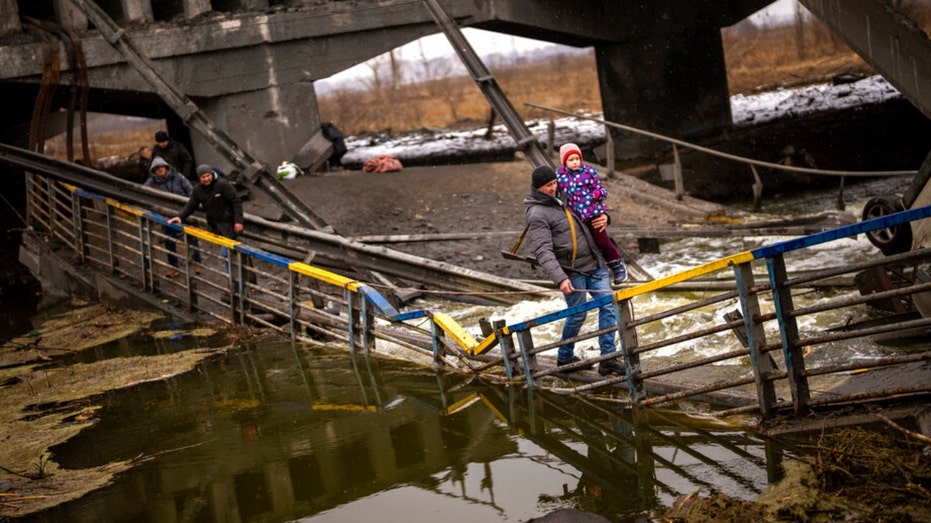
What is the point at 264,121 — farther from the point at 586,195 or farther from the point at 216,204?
the point at 586,195

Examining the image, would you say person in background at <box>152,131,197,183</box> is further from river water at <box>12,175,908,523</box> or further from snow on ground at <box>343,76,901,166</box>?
snow on ground at <box>343,76,901,166</box>

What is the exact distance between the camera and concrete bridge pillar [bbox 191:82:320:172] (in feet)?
72.0

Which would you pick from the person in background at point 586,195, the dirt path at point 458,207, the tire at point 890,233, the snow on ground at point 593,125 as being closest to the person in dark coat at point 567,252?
the person in background at point 586,195

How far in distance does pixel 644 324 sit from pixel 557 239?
82.5 inches

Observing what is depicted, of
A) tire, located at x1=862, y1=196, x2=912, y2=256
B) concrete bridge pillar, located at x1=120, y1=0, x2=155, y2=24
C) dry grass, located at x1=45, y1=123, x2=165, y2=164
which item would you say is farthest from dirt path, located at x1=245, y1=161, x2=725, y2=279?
dry grass, located at x1=45, y1=123, x2=165, y2=164

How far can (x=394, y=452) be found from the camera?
7.29 m

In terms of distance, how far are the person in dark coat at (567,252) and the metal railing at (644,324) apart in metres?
0.25

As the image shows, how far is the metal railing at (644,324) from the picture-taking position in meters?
6.14

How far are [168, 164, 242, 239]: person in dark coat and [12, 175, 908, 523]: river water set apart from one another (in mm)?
4318

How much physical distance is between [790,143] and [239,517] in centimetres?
2321

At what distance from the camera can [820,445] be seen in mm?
5707

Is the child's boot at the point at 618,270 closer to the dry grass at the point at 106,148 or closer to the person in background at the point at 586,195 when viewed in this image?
the person in background at the point at 586,195

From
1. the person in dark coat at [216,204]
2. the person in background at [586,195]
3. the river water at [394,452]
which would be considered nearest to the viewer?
the river water at [394,452]

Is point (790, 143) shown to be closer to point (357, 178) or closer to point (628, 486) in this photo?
point (357, 178)
